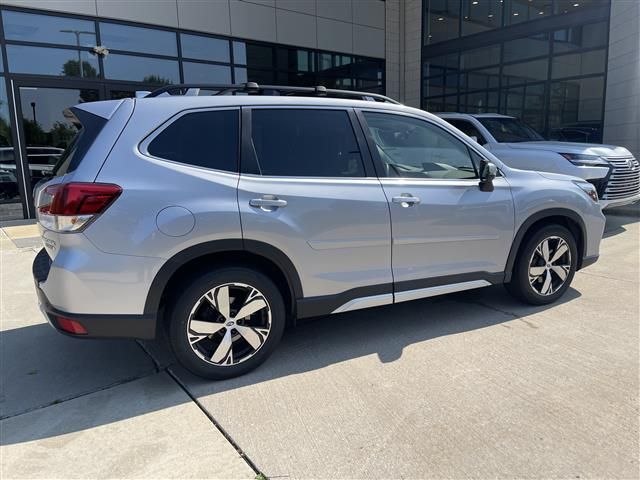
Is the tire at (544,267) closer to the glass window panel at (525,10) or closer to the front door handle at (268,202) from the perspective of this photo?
the front door handle at (268,202)

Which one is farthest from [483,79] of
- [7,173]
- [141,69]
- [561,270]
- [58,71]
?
[7,173]

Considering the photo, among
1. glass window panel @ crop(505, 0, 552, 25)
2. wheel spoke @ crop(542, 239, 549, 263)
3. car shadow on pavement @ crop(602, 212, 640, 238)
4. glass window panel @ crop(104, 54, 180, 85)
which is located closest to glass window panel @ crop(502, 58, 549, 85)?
glass window panel @ crop(505, 0, 552, 25)

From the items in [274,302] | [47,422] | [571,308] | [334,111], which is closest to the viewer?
[47,422]

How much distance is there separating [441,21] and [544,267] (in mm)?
13619

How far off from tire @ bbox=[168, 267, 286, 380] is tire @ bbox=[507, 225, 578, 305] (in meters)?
2.29

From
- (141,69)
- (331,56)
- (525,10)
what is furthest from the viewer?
(331,56)

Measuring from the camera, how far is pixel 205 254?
9.70 feet

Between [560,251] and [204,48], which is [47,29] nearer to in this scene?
[204,48]

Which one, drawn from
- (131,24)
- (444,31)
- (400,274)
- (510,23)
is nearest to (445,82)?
(444,31)

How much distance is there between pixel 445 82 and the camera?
15.7 meters

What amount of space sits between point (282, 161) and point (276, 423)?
1.66 meters

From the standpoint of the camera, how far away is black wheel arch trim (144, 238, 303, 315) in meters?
2.84

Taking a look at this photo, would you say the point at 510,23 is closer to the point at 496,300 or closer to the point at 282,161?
the point at 496,300

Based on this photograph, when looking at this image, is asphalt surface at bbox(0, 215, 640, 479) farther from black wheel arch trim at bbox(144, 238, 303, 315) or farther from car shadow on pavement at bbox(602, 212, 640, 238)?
car shadow on pavement at bbox(602, 212, 640, 238)
